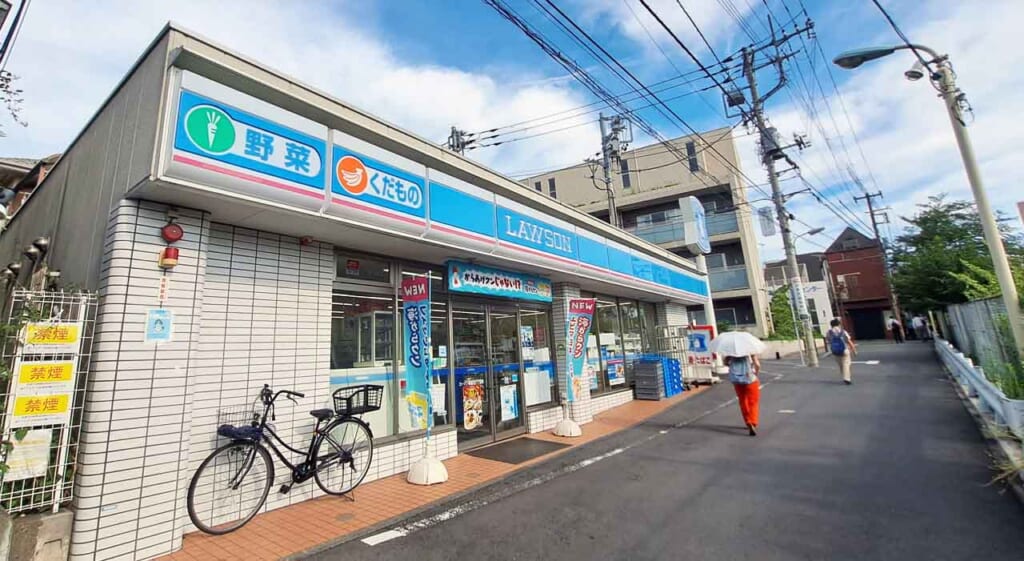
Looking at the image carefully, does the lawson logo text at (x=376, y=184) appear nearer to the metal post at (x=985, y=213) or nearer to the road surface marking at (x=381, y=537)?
the road surface marking at (x=381, y=537)

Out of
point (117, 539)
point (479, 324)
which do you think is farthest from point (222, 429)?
point (479, 324)

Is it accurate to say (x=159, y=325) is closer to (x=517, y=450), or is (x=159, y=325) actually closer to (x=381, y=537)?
(x=381, y=537)

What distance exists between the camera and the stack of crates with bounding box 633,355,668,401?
11.2 meters

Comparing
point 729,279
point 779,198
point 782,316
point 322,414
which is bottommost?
point 322,414

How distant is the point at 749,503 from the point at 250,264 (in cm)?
593

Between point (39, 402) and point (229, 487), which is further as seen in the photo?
point (229, 487)

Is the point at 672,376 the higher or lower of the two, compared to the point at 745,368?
lower

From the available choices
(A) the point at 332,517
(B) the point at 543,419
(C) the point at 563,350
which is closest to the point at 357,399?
(A) the point at 332,517

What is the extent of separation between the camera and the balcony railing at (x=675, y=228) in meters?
23.5

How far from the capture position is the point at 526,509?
14.2ft

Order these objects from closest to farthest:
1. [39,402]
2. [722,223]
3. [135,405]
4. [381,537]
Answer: [39,402] → [135,405] → [381,537] → [722,223]

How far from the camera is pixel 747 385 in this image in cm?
730

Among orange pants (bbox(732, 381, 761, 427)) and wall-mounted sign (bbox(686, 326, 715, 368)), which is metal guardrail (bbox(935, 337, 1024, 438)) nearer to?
orange pants (bbox(732, 381, 761, 427))

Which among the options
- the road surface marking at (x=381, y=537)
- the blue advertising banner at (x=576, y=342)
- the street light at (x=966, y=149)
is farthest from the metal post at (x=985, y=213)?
the road surface marking at (x=381, y=537)
